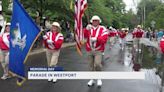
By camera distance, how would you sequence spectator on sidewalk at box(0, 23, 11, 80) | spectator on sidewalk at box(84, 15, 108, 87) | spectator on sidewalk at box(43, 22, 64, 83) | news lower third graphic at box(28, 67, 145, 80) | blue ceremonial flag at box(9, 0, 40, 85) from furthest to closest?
spectator on sidewalk at box(0, 23, 11, 80), spectator on sidewalk at box(43, 22, 64, 83), spectator on sidewalk at box(84, 15, 108, 87), news lower third graphic at box(28, 67, 145, 80), blue ceremonial flag at box(9, 0, 40, 85)

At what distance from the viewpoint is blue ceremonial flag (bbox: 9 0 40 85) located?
6816mm

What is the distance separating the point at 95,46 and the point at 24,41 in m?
4.19

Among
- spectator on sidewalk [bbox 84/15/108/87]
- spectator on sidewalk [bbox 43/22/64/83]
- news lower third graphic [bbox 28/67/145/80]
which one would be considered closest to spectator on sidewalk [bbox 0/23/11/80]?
spectator on sidewalk [bbox 43/22/64/83]

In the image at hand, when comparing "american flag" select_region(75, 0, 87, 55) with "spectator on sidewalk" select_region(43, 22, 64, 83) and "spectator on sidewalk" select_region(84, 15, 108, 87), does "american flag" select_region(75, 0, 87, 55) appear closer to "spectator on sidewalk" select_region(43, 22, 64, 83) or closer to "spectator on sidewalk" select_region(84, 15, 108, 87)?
"spectator on sidewalk" select_region(84, 15, 108, 87)

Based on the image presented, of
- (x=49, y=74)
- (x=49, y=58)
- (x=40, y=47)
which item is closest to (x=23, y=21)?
(x=49, y=74)

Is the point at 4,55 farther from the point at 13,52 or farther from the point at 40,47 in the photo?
the point at 40,47

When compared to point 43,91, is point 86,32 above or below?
above

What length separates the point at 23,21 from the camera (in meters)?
6.93

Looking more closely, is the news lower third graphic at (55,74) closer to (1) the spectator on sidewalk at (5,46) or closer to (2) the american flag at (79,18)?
(2) the american flag at (79,18)

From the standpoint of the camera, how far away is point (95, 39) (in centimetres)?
1055

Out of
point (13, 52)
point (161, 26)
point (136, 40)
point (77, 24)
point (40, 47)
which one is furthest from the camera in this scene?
point (161, 26)

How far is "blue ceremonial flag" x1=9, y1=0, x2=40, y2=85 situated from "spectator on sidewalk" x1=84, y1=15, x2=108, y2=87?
3.77 metres

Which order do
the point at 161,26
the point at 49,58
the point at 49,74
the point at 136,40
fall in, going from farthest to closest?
the point at 161,26, the point at 136,40, the point at 49,58, the point at 49,74

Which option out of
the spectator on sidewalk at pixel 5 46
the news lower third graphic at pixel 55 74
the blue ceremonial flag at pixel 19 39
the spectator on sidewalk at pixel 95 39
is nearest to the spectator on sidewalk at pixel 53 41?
the spectator on sidewalk at pixel 95 39
